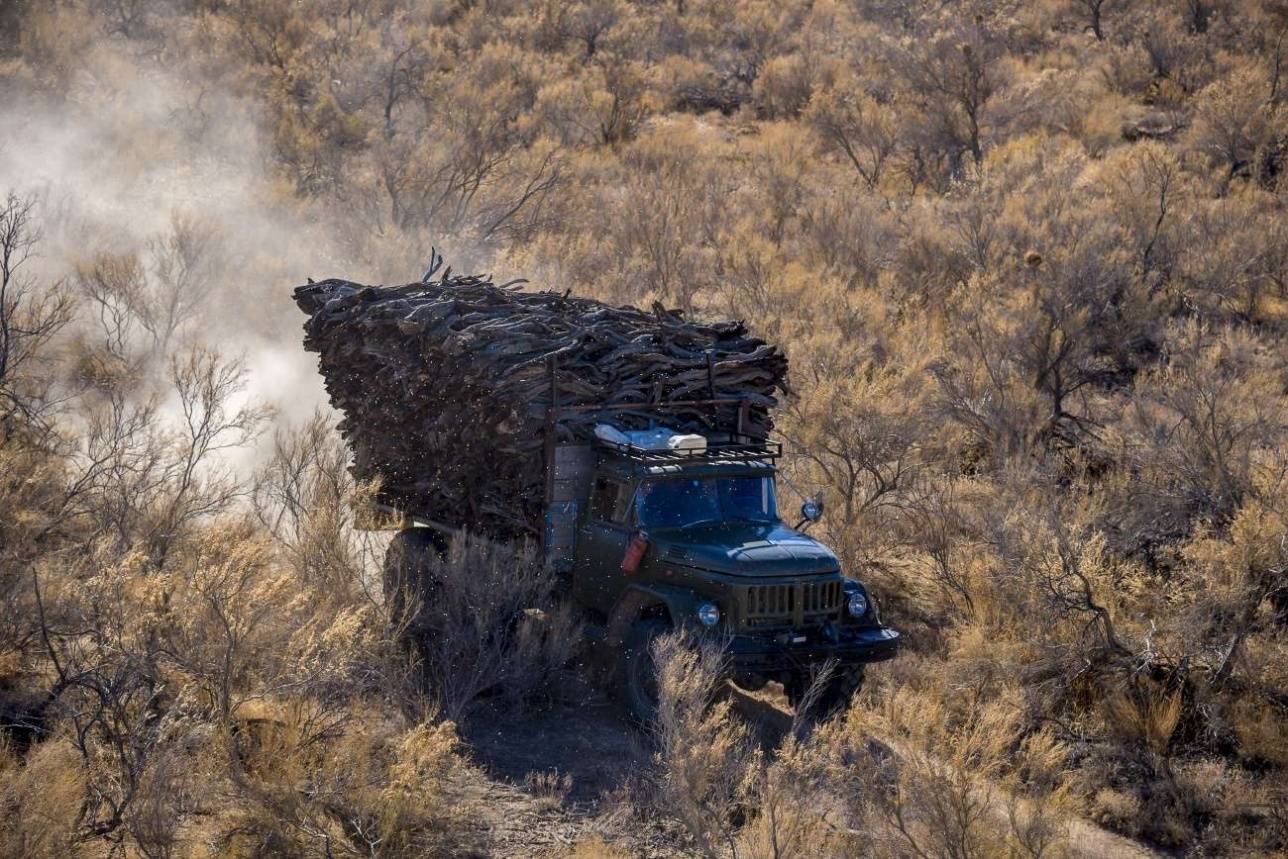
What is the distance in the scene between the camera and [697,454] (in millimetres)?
10219

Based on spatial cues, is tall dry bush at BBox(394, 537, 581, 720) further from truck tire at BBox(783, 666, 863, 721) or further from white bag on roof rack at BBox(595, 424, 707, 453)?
truck tire at BBox(783, 666, 863, 721)

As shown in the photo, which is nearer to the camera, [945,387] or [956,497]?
[956,497]

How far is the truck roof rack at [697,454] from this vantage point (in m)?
10.1

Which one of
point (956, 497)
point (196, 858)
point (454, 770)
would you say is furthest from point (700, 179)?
point (196, 858)

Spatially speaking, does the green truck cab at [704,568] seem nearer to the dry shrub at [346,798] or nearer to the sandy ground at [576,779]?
the sandy ground at [576,779]

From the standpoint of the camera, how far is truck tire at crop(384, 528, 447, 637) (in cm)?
1066

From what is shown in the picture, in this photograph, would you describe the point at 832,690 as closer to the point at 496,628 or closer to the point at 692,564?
the point at 692,564

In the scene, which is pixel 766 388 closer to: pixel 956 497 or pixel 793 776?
pixel 956 497

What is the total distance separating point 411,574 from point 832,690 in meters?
4.00

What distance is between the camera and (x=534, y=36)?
37656 millimetres

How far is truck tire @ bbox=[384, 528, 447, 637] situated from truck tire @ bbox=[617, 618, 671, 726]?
1691mm

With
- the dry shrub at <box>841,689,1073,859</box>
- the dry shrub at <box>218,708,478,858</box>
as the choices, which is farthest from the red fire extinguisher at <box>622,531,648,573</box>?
the dry shrub at <box>218,708,478,858</box>

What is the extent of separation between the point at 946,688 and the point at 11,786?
7017mm

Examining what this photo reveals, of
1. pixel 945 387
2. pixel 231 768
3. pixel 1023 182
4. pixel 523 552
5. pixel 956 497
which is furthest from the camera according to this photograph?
pixel 1023 182
